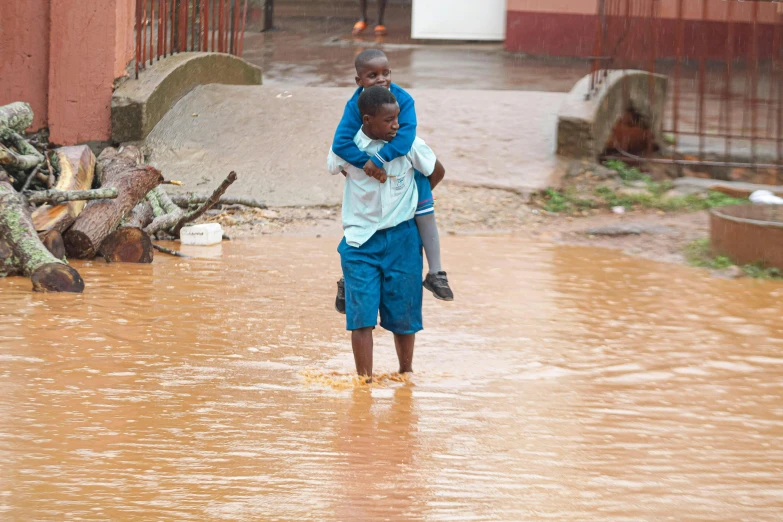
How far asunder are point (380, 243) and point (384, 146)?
448 mm

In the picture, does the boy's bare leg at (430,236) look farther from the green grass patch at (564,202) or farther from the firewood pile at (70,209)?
the green grass patch at (564,202)

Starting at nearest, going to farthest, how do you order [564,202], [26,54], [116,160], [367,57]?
[367,57] → [116,160] → [564,202] → [26,54]

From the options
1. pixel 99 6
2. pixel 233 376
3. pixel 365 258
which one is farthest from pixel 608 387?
pixel 99 6

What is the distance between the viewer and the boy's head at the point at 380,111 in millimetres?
4453

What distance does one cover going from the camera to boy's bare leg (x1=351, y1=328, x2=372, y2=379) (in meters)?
4.71

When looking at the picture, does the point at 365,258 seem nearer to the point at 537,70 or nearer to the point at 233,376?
the point at 233,376

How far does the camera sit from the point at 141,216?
8.21 meters

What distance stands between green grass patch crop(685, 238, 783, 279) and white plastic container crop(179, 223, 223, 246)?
3.70 m

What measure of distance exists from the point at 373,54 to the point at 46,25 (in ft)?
21.3

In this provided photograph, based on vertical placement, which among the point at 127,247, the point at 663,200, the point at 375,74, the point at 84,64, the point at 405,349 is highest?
the point at 84,64

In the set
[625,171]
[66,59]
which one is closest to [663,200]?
[625,171]

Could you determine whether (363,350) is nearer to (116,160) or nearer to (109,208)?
(109,208)

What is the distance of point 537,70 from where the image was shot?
14570mm

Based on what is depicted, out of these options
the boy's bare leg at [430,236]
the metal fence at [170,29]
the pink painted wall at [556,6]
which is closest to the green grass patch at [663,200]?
the metal fence at [170,29]
